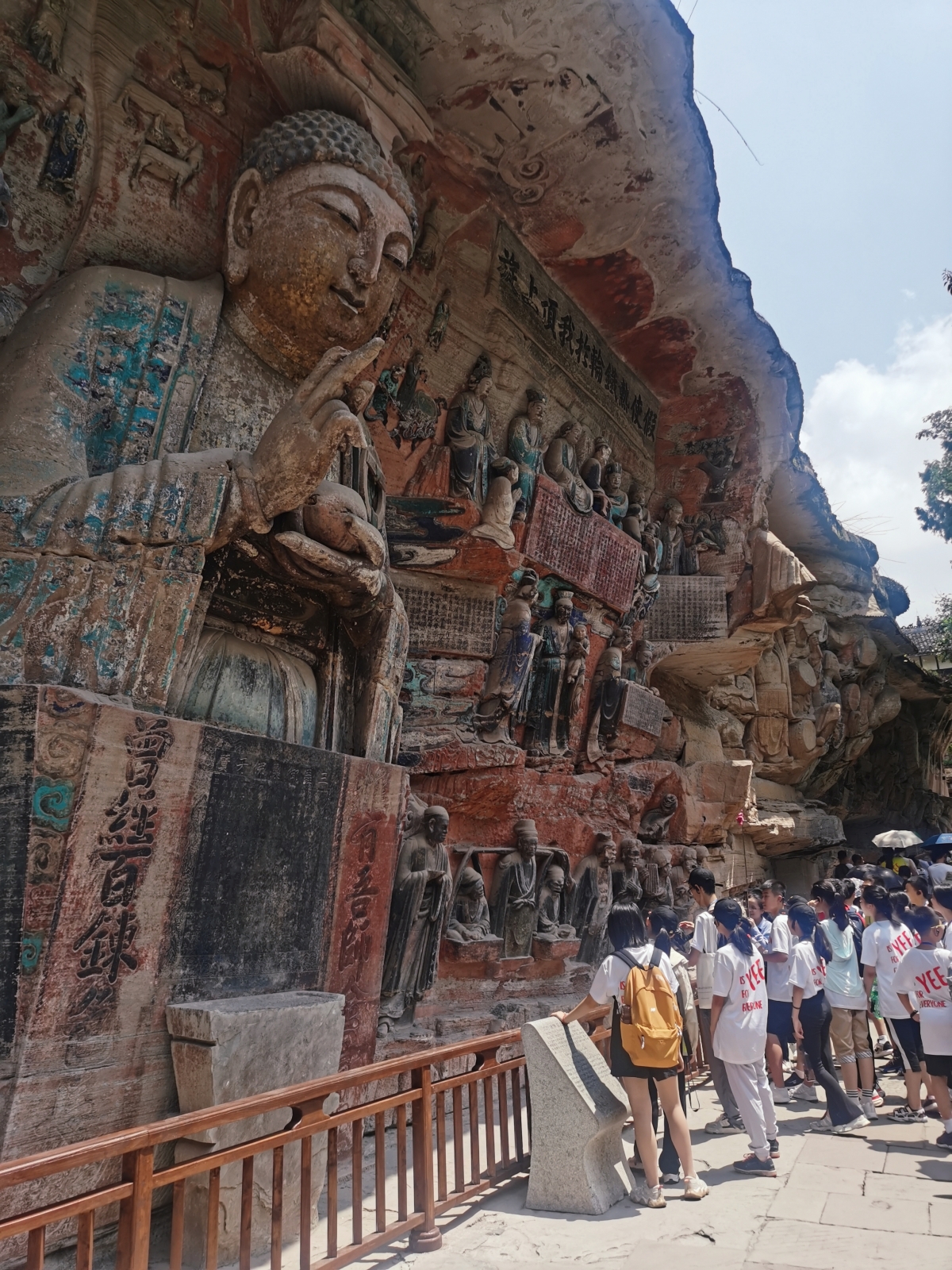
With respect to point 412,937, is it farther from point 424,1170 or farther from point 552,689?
point 552,689

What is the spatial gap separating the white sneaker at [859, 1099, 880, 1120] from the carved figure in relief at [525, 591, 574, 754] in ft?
13.2

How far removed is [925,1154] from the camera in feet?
13.8

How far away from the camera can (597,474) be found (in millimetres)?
9312

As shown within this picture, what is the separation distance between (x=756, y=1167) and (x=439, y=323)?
644 cm

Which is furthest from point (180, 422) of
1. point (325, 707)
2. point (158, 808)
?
point (158, 808)

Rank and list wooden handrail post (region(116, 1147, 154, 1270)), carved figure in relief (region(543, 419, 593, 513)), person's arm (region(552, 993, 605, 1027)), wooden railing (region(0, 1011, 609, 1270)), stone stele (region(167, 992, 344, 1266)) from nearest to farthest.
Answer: wooden railing (region(0, 1011, 609, 1270)) < wooden handrail post (region(116, 1147, 154, 1270)) < stone stele (region(167, 992, 344, 1266)) < person's arm (region(552, 993, 605, 1027)) < carved figure in relief (region(543, 419, 593, 513))

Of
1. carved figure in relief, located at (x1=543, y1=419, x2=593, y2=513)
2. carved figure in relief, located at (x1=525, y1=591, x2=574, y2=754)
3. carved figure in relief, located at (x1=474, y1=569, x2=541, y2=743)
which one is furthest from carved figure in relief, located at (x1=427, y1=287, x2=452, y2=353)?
carved figure in relief, located at (x1=525, y1=591, x2=574, y2=754)

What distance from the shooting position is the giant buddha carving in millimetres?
3178

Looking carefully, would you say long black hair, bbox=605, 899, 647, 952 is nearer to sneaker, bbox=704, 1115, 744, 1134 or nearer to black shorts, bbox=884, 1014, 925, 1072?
sneaker, bbox=704, 1115, 744, 1134

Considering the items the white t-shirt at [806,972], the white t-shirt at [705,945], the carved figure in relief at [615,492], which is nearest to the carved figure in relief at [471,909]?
the white t-shirt at [705,945]

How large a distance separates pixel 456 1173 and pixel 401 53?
6498 mm

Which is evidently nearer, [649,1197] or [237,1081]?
[237,1081]

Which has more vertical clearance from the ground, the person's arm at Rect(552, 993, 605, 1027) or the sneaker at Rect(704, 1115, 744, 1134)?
the person's arm at Rect(552, 993, 605, 1027)

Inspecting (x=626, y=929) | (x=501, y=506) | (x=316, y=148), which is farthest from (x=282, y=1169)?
(x=501, y=506)
